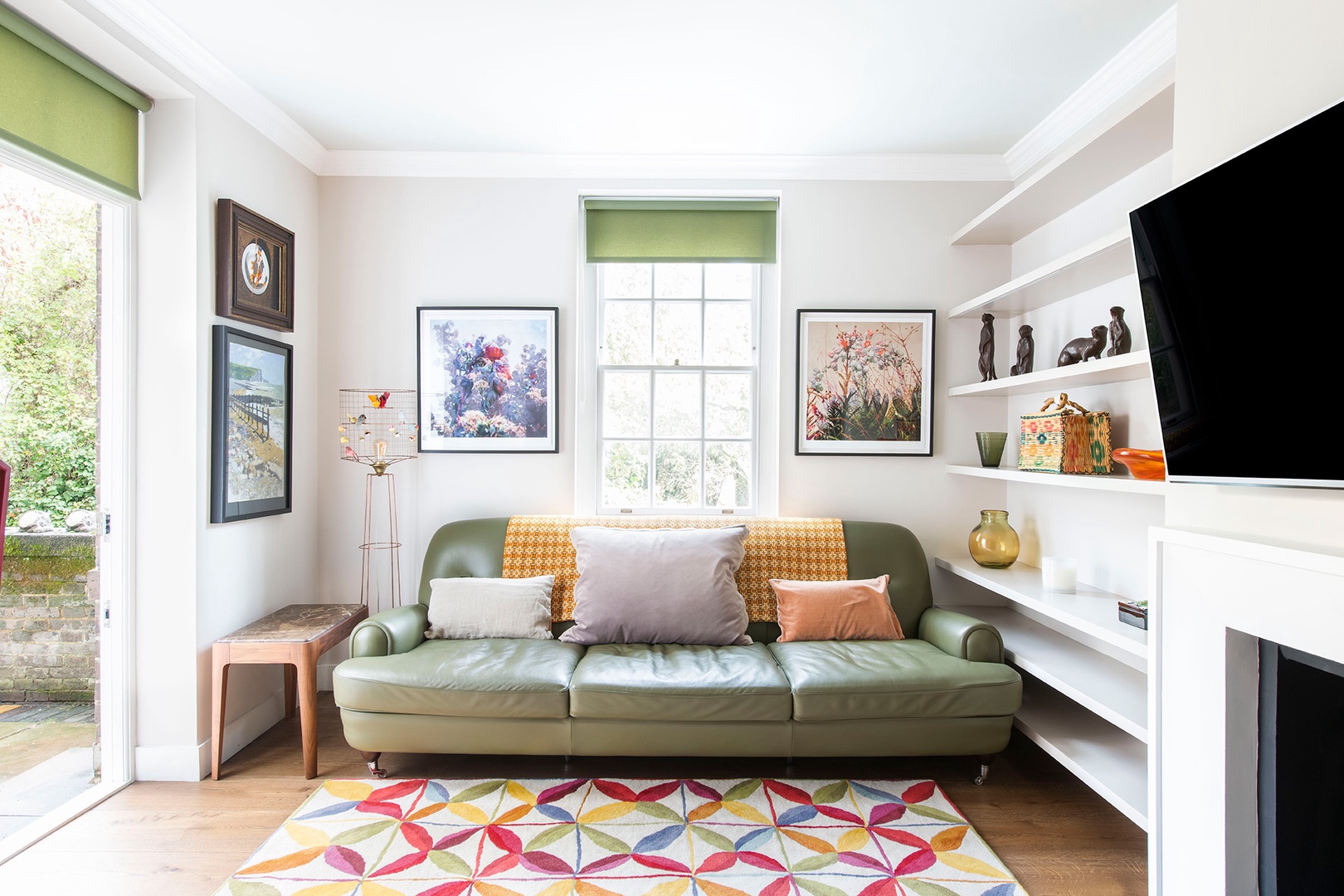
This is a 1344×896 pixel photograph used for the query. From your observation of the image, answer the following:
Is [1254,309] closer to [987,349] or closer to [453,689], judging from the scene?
[987,349]

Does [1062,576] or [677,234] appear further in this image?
[677,234]

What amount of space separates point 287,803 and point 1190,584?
2749 millimetres

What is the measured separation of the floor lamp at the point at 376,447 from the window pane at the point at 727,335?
1475mm

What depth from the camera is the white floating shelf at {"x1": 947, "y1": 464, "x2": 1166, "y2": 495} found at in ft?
6.79

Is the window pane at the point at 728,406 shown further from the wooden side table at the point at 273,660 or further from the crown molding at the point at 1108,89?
the wooden side table at the point at 273,660

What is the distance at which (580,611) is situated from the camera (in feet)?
9.50

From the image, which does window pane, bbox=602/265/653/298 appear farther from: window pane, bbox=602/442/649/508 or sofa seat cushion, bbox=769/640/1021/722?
sofa seat cushion, bbox=769/640/1021/722

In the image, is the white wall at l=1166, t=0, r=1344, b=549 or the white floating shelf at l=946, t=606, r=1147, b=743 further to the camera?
the white floating shelf at l=946, t=606, r=1147, b=743

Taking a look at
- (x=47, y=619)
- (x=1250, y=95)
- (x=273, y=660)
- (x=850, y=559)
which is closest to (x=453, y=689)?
(x=273, y=660)

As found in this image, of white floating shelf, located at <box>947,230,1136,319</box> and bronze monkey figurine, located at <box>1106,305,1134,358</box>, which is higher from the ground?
white floating shelf, located at <box>947,230,1136,319</box>

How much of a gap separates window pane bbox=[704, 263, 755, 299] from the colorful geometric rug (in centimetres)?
222

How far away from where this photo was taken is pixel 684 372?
3512 mm

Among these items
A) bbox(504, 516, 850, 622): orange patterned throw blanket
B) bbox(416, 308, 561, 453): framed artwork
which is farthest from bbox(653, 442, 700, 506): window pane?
bbox(416, 308, 561, 453): framed artwork

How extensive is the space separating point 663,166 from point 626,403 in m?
1.16
